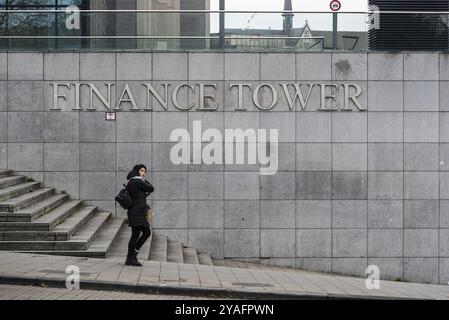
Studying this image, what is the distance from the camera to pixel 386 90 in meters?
16.3

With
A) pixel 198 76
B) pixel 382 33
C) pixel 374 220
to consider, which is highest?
pixel 382 33

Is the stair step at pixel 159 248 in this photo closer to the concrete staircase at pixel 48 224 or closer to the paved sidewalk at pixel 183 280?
the concrete staircase at pixel 48 224

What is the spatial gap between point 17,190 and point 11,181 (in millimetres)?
784

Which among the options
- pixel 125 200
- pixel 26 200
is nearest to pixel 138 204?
pixel 125 200

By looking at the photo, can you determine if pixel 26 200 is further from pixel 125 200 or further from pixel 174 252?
pixel 125 200

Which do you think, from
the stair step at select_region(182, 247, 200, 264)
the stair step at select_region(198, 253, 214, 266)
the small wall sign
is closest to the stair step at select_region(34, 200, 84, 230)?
the small wall sign

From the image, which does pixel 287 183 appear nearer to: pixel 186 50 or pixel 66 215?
pixel 186 50

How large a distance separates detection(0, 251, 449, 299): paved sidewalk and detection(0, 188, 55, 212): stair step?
3.84 ft

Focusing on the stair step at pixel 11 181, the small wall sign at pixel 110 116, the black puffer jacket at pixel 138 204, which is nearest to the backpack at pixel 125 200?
the black puffer jacket at pixel 138 204

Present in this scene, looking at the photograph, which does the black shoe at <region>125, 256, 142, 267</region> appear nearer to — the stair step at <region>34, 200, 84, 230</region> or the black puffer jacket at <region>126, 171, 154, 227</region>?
the black puffer jacket at <region>126, 171, 154, 227</region>

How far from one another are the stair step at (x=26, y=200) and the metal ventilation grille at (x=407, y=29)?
8.65 m

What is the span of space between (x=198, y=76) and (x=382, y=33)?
472cm
